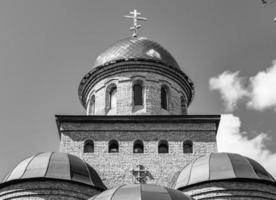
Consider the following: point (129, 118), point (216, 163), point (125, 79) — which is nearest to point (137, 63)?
point (125, 79)

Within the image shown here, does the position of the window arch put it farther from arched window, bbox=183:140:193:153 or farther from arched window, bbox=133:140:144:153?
arched window, bbox=183:140:193:153

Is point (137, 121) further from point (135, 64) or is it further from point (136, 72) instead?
point (135, 64)

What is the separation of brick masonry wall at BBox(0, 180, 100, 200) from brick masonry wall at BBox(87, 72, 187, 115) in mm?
4657

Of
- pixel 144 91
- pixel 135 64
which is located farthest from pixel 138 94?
pixel 135 64

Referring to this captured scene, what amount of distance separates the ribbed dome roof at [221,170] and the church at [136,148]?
0.09ft

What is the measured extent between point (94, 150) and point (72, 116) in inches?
60.7

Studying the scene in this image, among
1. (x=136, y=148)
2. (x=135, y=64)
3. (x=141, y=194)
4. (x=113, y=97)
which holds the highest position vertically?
(x=135, y=64)

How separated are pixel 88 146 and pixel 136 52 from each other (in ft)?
14.6

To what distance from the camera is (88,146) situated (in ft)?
58.9

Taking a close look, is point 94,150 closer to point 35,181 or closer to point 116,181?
point 116,181

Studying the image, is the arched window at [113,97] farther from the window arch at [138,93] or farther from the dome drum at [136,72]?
the window arch at [138,93]

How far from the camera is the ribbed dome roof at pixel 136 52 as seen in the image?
2041 centimetres

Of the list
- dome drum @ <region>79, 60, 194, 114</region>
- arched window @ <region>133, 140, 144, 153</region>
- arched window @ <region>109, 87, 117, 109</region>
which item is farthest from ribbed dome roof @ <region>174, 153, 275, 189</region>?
dome drum @ <region>79, 60, 194, 114</region>

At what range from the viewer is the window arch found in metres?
19.5
